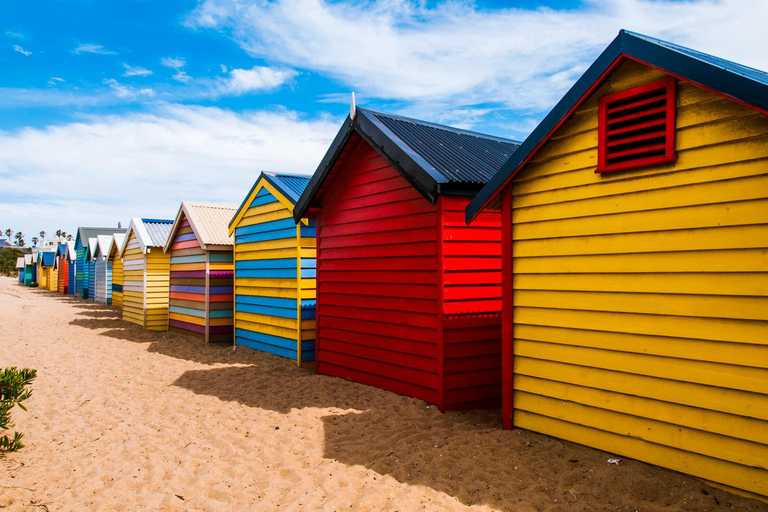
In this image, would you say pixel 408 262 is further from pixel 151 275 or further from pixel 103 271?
pixel 103 271

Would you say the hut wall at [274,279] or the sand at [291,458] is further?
the hut wall at [274,279]

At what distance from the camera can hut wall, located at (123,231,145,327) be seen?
18109mm

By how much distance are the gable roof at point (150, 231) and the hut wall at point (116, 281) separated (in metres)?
6.91

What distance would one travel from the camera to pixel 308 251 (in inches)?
417

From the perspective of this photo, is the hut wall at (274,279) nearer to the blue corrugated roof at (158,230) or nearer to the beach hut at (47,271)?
the blue corrugated roof at (158,230)

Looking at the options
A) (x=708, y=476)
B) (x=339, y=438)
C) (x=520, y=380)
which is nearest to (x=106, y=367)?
(x=339, y=438)

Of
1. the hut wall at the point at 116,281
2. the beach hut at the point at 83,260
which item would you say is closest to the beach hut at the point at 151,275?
the hut wall at the point at 116,281

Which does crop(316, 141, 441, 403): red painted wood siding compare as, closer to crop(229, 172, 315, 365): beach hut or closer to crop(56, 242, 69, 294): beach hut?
crop(229, 172, 315, 365): beach hut

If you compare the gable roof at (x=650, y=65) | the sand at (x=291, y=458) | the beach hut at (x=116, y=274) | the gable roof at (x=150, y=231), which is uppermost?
the gable roof at (x=650, y=65)

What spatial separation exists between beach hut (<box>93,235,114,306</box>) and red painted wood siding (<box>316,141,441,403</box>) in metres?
21.6

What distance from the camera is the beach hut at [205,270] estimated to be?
14.1 meters

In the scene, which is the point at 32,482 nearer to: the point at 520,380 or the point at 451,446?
the point at 451,446

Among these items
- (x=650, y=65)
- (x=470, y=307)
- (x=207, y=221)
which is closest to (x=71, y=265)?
(x=207, y=221)

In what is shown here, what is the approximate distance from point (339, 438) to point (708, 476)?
12.7ft
